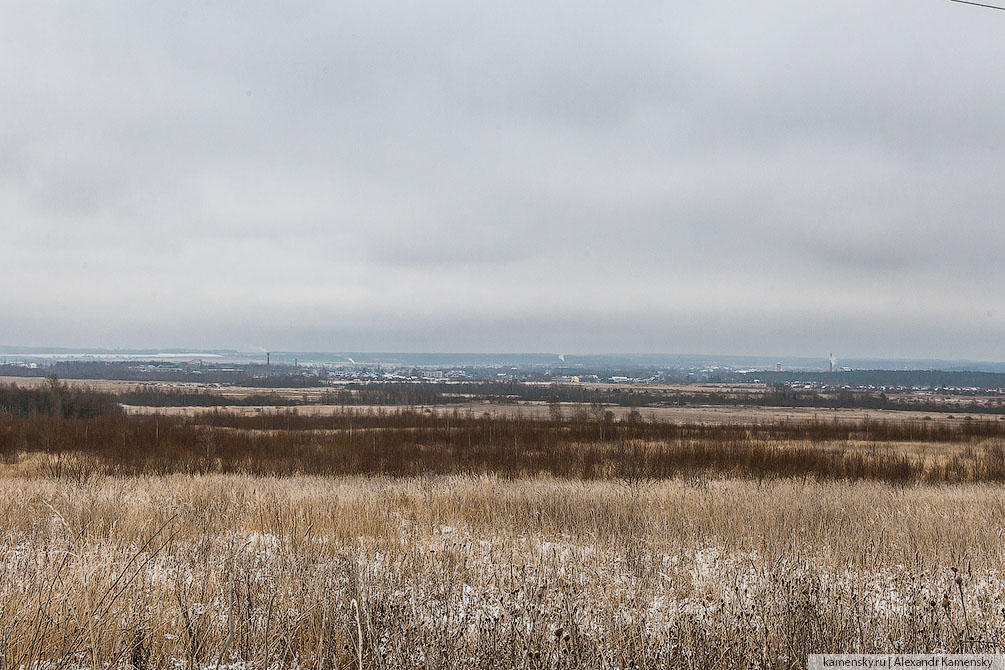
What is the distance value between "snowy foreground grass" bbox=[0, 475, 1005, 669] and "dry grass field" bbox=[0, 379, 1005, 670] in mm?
35

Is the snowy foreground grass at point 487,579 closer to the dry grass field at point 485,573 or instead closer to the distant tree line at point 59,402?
the dry grass field at point 485,573

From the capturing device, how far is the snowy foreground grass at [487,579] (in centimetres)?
416

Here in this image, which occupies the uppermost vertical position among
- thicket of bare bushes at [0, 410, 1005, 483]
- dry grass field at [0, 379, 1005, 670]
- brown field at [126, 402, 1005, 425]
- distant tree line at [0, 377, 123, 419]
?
dry grass field at [0, 379, 1005, 670]

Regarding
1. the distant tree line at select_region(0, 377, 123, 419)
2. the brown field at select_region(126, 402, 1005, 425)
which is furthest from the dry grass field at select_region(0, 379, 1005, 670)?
the distant tree line at select_region(0, 377, 123, 419)

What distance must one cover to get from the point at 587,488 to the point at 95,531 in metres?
9.80

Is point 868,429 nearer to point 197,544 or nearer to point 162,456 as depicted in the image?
point 162,456

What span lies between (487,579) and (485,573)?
254mm

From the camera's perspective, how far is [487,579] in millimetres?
6422

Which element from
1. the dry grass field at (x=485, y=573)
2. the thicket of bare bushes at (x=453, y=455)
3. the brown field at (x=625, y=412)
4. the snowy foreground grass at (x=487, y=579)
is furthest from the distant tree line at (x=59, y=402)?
the snowy foreground grass at (x=487, y=579)

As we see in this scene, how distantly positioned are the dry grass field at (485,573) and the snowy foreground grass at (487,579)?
0.03 meters

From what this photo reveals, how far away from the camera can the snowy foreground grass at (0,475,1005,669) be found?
416 centimetres

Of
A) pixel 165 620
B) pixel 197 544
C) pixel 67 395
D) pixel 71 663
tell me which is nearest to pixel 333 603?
pixel 165 620

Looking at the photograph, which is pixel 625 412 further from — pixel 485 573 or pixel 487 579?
pixel 487 579

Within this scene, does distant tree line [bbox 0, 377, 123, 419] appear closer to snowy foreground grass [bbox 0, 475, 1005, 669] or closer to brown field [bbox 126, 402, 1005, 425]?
brown field [bbox 126, 402, 1005, 425]
